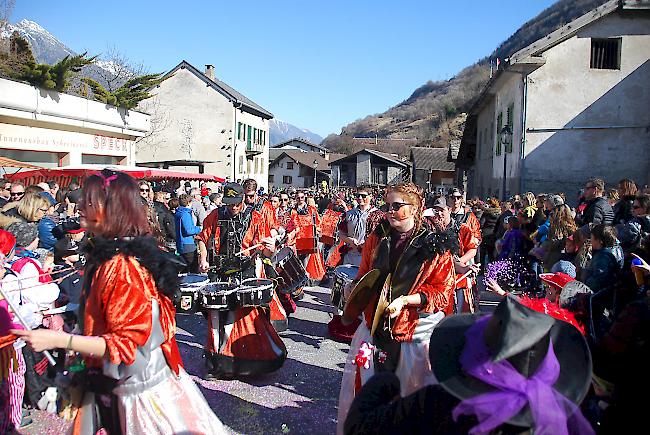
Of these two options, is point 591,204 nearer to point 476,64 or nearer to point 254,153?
point 254,153

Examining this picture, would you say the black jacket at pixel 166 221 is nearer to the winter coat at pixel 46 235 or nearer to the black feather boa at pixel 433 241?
the winter coat at pixel 46 235

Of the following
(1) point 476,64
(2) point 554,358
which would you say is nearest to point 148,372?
(2) point 554,358

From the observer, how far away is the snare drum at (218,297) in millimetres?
5156

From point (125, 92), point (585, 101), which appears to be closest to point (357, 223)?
point (585, 101)

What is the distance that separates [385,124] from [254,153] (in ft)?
282

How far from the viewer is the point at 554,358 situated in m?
1.75

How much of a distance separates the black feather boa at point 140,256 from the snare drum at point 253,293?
2.32m

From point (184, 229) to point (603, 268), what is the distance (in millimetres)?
6769

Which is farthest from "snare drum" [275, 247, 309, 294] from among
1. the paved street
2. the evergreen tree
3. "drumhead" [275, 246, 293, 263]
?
the evergreen tree

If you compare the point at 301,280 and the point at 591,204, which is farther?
the point at 591,204

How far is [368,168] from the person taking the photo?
198 ft

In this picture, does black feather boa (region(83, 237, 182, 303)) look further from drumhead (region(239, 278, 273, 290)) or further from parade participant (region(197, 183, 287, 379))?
parade participant (region(197, 183, 287, 379))

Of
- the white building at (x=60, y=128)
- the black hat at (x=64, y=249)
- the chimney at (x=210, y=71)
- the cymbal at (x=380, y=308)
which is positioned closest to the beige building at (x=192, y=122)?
the chimney at (x=210, y=71)

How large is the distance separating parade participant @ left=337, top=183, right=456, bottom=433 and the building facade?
55757 millimetres
